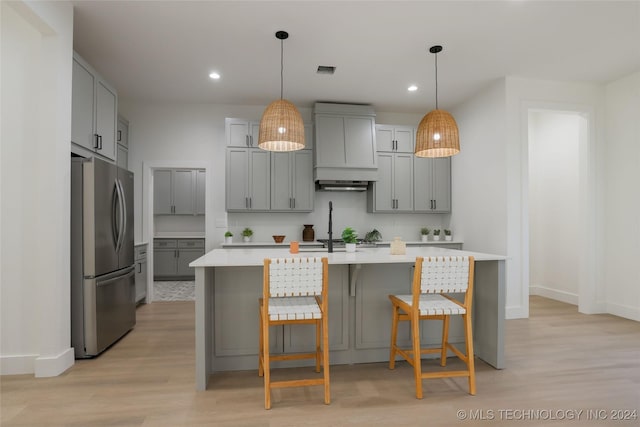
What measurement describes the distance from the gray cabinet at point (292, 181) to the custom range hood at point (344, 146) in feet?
0.49

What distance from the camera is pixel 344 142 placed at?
506 cm

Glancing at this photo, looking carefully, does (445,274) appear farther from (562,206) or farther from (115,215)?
(562,206)

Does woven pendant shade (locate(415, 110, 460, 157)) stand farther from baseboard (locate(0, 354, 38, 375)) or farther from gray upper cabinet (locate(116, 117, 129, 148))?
gray upper cabinet (locate(116, 117, 129, 148))

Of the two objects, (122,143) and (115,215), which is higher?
(122,143)

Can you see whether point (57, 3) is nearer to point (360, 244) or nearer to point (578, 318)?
point (360, 244)

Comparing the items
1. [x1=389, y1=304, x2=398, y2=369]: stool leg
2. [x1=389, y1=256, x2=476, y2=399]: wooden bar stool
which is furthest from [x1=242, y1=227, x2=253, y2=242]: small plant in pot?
[x1=389, y1=256, x2=476, y2=399]: wooden bar stool

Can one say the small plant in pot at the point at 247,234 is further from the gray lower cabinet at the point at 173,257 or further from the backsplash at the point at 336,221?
the gray lower cabinet at the point at 173,257

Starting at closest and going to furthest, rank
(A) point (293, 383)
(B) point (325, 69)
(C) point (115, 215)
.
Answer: (A) point (293, 383)
(C) point (115, 215)
(B) point (325, 69)

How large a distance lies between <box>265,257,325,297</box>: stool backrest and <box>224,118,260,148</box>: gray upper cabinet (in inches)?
120

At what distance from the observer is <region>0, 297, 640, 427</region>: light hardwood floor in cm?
209

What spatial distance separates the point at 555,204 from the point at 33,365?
21.4ft

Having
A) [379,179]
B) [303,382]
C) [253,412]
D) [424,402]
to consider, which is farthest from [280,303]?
[379,179]

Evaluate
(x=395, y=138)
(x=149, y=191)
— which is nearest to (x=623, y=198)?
(x=395, y=138)

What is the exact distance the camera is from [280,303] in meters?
2.43
